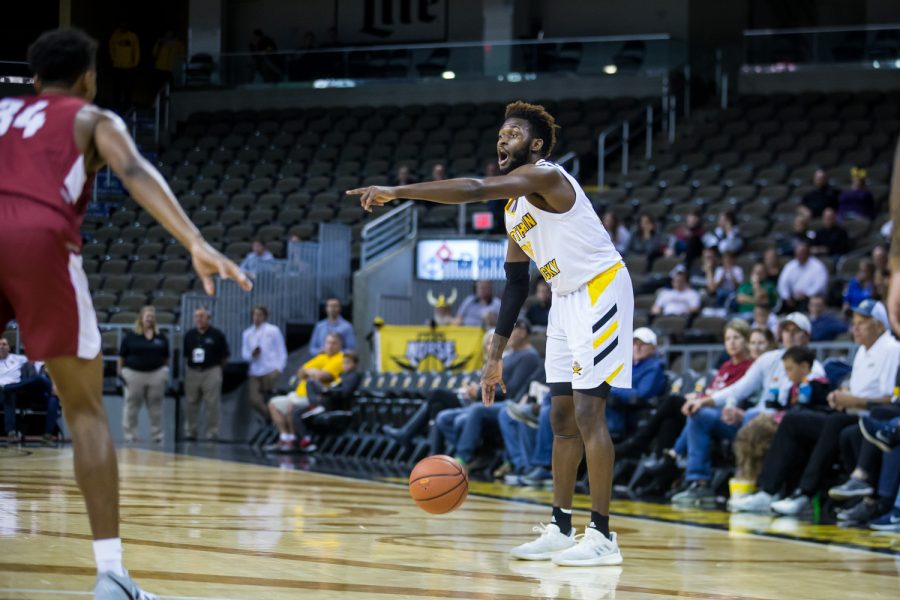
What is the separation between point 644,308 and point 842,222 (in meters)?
2.96

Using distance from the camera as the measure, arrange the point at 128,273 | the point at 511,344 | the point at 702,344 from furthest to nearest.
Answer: the point at 128,273, the point at 702,344, the point at 511,344

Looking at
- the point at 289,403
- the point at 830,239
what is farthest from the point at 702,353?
the point at 289,403

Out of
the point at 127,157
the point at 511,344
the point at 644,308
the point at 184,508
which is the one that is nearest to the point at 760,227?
the point at 644,308

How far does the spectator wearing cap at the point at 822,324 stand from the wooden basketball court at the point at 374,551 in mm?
4434

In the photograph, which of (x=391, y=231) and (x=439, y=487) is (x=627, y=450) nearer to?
(x=439, y=487)

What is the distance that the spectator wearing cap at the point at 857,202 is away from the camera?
16.1 m

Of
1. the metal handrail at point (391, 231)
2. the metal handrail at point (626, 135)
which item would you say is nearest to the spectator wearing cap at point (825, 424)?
the metal handrail at point (391, 231)

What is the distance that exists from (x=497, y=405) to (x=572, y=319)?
5828 mm

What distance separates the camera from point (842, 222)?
52.6 ft

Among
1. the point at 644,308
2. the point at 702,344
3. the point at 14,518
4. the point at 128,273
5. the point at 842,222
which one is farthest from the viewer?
the point at 128,273

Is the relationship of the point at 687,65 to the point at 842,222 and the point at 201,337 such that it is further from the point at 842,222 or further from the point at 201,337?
the point at 201,337

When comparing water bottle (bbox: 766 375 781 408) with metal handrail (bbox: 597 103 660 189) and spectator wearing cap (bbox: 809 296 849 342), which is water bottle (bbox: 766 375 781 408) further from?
metal handrail (bbox: 597 103 660 189)

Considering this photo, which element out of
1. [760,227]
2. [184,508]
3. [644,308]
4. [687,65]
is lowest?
[184,508]

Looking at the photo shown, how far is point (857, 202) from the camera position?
16109 mm
